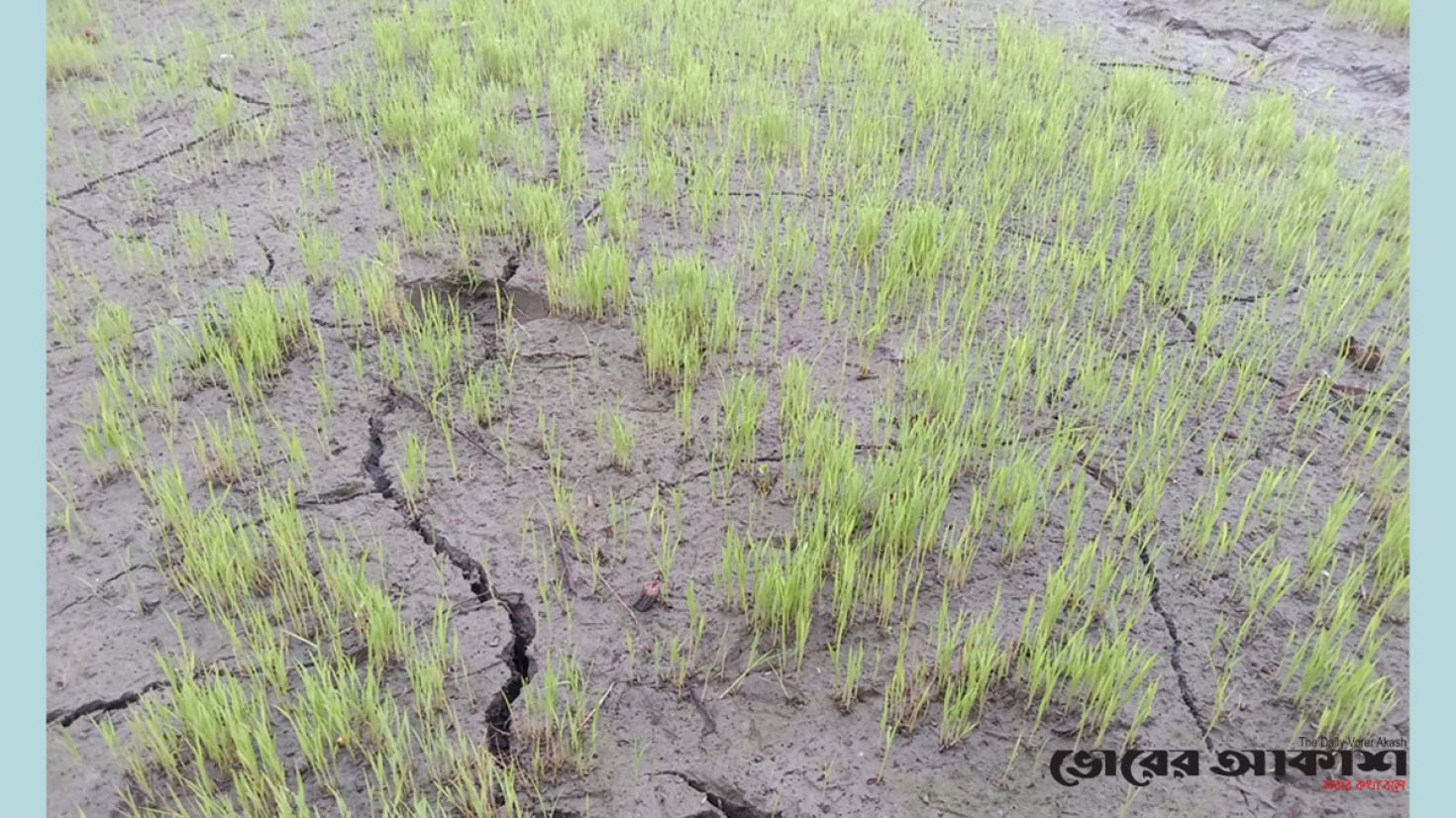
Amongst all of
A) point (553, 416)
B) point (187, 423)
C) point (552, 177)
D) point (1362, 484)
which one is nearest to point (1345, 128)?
point (1362, 484)

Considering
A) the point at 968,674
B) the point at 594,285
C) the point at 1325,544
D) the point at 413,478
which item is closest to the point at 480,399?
the point at 413,478

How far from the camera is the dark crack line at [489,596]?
75.7 inches

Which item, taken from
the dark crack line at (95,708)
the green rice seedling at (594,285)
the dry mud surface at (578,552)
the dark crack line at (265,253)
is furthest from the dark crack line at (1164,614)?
the dark crack line at (265,253)

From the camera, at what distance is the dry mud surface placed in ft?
6.03

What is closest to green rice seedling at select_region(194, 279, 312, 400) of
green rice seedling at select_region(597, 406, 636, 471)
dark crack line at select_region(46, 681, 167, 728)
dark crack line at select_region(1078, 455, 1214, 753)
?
dark crack line at select_region(46, 681, 167, 728)

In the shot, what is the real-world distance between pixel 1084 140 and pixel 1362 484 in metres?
1.92

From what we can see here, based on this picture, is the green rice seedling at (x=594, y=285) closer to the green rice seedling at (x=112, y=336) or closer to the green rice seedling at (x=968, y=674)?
the green rice seedling at (x=112, y=336)

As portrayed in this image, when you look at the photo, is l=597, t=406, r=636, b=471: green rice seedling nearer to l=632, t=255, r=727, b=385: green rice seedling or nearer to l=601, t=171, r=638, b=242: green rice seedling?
l=632, t=255, r=727, b=385: green rice seedling

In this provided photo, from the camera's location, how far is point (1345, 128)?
169 inches

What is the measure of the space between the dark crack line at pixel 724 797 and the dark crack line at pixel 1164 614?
34.4 inches

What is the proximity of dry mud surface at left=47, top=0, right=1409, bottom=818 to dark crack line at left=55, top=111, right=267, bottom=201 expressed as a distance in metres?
0.02

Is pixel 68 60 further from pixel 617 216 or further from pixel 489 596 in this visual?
pixel 489 596

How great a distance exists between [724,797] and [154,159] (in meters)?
3.41

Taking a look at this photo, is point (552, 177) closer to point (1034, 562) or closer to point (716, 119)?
point (716, 119)
